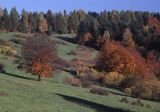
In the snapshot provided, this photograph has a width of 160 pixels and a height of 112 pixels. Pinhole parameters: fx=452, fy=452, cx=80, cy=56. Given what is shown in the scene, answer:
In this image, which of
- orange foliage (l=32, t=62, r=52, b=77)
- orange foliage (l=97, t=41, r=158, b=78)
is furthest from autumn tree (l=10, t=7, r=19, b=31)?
orange foliage (l=32, t=62, r=52, b=77)

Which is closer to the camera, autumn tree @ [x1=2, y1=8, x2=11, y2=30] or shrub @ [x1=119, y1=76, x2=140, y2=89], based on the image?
shrub @ [x1=119, y1=76, x2=140, y2=89]

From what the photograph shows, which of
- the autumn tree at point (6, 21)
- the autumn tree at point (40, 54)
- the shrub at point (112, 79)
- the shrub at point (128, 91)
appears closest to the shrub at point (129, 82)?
the shrub at point (112, 79)

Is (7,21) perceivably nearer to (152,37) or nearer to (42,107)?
(152,37)

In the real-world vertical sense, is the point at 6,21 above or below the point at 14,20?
below

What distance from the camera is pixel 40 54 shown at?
6994 cm

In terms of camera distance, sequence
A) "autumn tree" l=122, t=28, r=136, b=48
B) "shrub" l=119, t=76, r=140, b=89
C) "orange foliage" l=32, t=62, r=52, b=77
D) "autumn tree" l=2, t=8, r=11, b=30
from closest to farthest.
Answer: "orange foliage" l=32, t=62, r=52, b=77
"shrub" l=119, t=76, r=140, b=89
"autumn tree" l=122, t=28, r=136, b=48
"autumn tree" l=2, t=8, r=11, b=30

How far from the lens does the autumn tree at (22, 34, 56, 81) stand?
69.6m

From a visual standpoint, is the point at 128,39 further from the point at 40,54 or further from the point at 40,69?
the point at 40,69

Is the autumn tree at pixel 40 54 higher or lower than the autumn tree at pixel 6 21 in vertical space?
lower

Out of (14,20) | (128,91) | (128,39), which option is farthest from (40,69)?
(14,20)

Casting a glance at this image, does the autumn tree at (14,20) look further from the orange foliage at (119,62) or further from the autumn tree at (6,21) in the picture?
the orange foliage at (119,62)

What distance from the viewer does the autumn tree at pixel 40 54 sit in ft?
228

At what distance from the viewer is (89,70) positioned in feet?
332

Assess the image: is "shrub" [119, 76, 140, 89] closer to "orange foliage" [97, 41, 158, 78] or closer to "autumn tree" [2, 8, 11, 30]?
"orange foliage" [97, 41, 158, 78]
